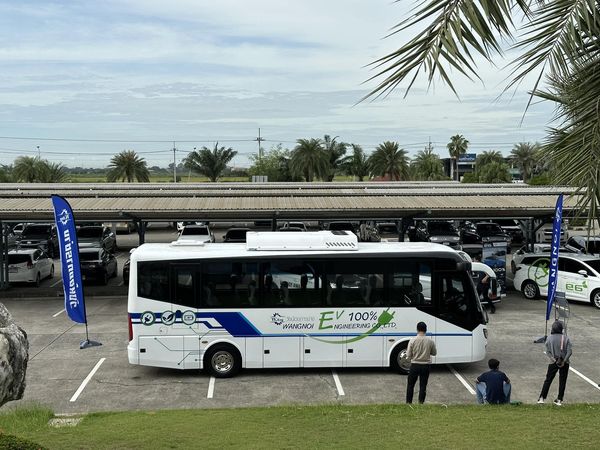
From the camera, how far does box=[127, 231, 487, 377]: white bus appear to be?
1456 cm

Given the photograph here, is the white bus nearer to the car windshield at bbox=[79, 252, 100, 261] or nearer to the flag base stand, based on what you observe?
the flag base stand

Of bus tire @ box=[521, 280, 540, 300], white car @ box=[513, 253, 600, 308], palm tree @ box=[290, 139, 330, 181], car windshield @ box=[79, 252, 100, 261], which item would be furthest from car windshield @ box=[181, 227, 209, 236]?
palm tree @ box=[290, 139, 330, 181]

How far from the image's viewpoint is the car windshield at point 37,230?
136ft

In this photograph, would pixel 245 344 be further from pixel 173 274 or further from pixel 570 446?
pixel 570 446

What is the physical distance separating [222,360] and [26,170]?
65920 millimetres

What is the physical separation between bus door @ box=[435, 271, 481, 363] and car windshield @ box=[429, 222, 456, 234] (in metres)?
24.1

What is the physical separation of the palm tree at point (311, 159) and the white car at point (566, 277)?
47164 mm

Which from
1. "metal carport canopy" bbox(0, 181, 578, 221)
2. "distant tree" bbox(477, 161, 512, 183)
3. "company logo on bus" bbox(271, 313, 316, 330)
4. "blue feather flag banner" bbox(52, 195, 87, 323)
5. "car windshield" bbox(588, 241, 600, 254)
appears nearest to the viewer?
"company logo on bus" bbox(271, 313, 316, 330)

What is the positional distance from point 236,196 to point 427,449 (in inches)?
803

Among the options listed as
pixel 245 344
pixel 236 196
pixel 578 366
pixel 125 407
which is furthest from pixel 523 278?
pixel 125 407

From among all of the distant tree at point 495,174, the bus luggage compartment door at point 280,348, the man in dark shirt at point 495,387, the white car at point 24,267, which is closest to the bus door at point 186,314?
the bus luggage compartment door at point 280,348

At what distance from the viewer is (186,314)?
1450 cm

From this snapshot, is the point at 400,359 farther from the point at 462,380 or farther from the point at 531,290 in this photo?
the point at 531,290

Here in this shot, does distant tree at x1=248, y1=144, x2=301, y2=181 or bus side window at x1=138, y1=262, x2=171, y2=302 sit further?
distant tree at x1=248, y1=144, x2=301, y2=181
